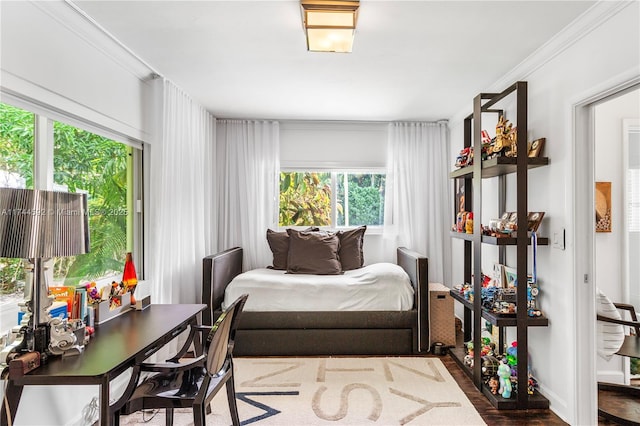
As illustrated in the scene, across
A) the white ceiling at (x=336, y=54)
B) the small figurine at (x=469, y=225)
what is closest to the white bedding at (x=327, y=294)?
the small figurine at (x=469, y=225)

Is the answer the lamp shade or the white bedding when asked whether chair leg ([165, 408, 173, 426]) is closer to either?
the lamp shade

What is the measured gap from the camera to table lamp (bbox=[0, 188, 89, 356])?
1442 mm

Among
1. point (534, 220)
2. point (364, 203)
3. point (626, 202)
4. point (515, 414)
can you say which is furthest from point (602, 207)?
point (364, 203)

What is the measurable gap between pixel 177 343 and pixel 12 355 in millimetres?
2169

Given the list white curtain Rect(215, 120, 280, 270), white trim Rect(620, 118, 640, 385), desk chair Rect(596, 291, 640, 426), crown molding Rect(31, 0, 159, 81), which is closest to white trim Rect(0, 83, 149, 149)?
crown molding Rect(31, 0, 159, 81)

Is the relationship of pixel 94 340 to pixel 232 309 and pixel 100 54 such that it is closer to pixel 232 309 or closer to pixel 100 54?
pixel 232 309

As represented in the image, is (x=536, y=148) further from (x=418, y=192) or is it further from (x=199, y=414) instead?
(x=199, y=414)

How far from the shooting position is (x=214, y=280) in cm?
352

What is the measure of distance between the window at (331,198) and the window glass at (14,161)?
300 cm

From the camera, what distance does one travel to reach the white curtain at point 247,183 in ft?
15.1

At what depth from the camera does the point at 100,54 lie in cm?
253

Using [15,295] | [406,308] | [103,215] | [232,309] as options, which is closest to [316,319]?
[406,308]

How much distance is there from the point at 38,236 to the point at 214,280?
210 centimetres

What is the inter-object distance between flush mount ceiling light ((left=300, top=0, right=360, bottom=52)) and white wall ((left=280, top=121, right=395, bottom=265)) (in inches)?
92.9
